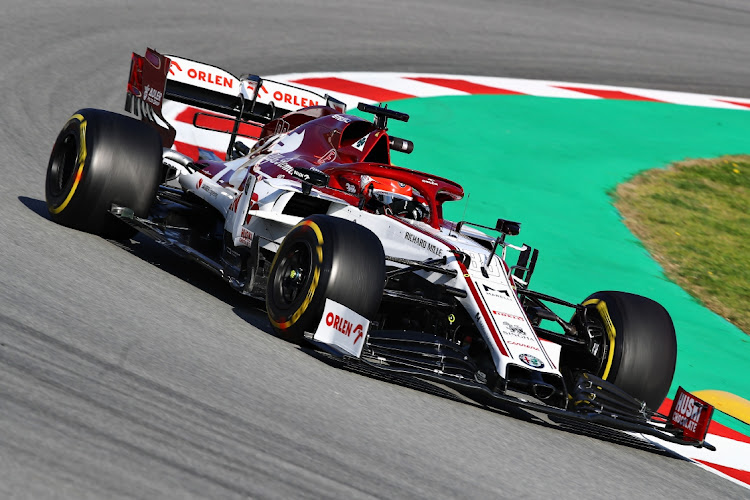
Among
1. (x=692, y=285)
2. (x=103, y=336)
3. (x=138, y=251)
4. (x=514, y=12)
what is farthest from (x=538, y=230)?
(x=514, y=12)

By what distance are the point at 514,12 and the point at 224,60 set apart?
23.4 ft

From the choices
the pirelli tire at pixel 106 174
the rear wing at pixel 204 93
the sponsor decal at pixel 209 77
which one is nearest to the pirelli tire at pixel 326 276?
the pirelli tire at pixel 106 174

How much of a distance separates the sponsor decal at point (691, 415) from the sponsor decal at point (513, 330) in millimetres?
966

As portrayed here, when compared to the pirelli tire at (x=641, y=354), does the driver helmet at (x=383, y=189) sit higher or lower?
higher

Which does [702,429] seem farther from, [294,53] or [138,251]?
[294,53]

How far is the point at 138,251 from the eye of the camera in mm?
7484

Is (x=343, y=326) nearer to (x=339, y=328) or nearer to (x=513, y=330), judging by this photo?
(x=339, y=328)

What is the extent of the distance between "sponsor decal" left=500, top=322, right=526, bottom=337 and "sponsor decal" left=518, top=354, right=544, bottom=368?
18 centimetres

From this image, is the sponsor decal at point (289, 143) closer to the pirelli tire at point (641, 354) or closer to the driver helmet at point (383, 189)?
the driver helmet at point (383, 189)

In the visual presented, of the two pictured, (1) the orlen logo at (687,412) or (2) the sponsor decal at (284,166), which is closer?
(1) the orlen logo at (687,412)

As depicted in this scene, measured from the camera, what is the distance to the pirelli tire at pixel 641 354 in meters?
6.56

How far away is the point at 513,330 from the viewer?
6.00m

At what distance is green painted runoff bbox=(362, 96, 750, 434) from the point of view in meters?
8.89

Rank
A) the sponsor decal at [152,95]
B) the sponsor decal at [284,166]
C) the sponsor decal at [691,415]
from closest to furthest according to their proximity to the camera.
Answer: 1. the sponsor decal at [691,415]
2. the sponsor decal at [284,166]
3. the sponsor decal at [152,95]
